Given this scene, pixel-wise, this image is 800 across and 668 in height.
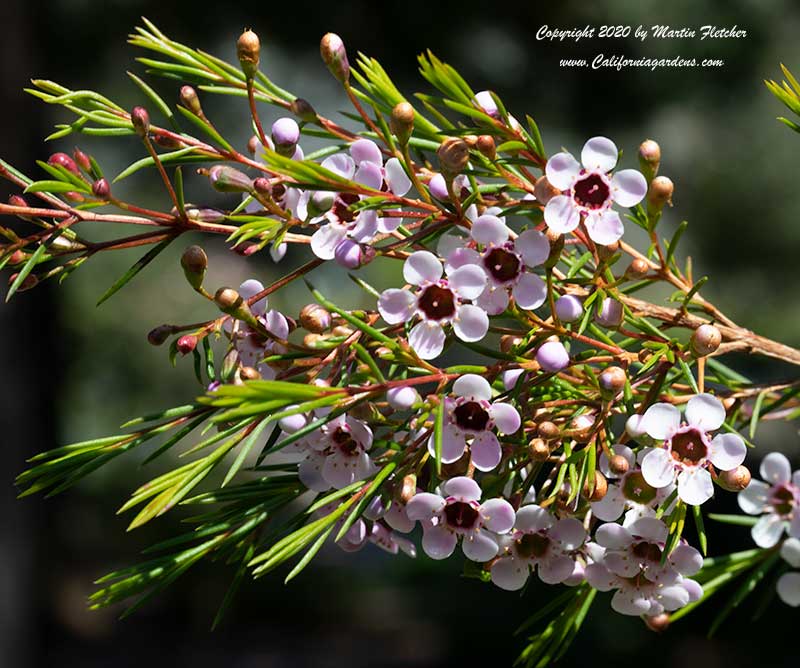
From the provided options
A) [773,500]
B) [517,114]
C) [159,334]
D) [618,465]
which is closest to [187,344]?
[159,334]

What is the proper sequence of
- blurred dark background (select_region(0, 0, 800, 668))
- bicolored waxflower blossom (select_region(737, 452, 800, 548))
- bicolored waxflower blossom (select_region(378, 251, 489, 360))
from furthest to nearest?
1. blurred dark background (select_region(0, 0, 800, 668))
2. bicolored waxflower blossom (select_region(737, 452, 800, 548))
3. bicolored waxflower blossom (select_region(378, 251, 489, 360))

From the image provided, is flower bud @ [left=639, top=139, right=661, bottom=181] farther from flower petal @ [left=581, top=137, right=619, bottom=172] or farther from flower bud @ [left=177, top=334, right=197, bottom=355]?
flower bud @ [left=177, top=334, right=197, bottom=355]

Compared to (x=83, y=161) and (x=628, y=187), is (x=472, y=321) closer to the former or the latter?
(x=628, y=187)

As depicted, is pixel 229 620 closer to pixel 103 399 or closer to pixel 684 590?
pixel 103 399

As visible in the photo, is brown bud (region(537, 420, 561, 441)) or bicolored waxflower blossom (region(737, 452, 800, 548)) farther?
bicolored waxflower blossom (region(737, 452, 800, 548))

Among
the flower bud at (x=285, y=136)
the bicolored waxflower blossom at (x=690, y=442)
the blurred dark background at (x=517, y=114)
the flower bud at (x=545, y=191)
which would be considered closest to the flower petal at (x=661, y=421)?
the bicolored waxflower blossom at (x=690, y=442)

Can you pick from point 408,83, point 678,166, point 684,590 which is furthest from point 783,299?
point 684,590

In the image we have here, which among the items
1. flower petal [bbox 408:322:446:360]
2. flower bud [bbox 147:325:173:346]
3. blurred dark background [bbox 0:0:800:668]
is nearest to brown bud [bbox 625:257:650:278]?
flower petal [bbox 408:322:446:360]
